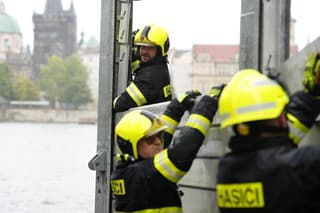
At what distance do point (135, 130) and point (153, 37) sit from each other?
1744 millimetres

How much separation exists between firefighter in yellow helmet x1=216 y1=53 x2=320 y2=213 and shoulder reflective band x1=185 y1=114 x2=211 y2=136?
2.45ft

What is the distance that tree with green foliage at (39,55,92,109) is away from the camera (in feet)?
443

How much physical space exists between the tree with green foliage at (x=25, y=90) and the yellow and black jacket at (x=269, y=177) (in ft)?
438

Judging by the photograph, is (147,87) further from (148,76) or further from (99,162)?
(99,162)

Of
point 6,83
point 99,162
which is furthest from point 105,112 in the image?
point 6,83

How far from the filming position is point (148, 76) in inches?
258

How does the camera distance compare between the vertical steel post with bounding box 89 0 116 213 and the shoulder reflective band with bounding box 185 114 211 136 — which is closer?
the shoulder reflective band with bounding box 185 114 211 136

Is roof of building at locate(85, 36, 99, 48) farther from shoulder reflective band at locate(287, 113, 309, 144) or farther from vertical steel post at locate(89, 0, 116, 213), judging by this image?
shoulder reflective band at locate(287, 113, 309, 144)

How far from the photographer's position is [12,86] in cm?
14062

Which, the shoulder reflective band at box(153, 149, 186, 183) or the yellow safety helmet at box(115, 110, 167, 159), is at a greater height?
the yellow safety helmet at box(115, 110, 167, 159)

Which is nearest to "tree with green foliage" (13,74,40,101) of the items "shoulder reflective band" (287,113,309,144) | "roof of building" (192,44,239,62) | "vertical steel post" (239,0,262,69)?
"roof of building" (192,44,239,62)

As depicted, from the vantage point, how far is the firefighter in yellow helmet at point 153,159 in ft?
14.7

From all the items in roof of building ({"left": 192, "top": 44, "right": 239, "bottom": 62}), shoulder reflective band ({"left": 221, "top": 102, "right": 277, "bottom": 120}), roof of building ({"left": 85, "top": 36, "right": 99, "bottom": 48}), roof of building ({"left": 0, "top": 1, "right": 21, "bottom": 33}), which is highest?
roof of building ({"left": 0, "top": 1, "right": 21, "bottom": 33})

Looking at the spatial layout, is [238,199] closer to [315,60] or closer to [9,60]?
[315,60]
